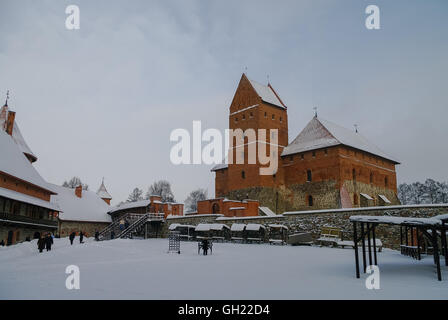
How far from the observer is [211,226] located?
24.9 metres

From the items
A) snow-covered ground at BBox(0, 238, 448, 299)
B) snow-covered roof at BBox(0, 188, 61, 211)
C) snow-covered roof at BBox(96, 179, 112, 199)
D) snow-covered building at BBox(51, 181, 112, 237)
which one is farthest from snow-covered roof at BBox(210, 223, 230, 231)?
snow-covered roof at BBox(96, 179, 112, 199)

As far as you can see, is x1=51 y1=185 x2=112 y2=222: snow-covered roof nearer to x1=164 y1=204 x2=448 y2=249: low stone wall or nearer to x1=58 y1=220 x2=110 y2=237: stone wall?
x1=58 y1=220 x2=110 y2=237: stone wall

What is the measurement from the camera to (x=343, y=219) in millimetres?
20359

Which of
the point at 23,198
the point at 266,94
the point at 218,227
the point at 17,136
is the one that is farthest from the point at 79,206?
the point at 266,94

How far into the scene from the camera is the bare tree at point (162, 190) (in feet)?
222

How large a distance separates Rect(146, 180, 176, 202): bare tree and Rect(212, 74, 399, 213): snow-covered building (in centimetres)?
3050

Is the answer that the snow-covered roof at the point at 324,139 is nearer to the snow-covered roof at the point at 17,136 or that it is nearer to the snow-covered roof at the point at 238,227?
the snow-covered roof at the point at 238,227

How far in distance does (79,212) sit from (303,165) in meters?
25.8

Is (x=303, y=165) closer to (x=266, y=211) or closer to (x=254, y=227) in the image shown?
(x=266, y=211)

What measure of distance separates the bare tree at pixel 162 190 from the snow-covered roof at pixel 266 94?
3568 cm

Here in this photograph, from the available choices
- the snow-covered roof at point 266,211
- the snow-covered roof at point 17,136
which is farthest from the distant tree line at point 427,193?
the snow-covered roof at point 17,136
